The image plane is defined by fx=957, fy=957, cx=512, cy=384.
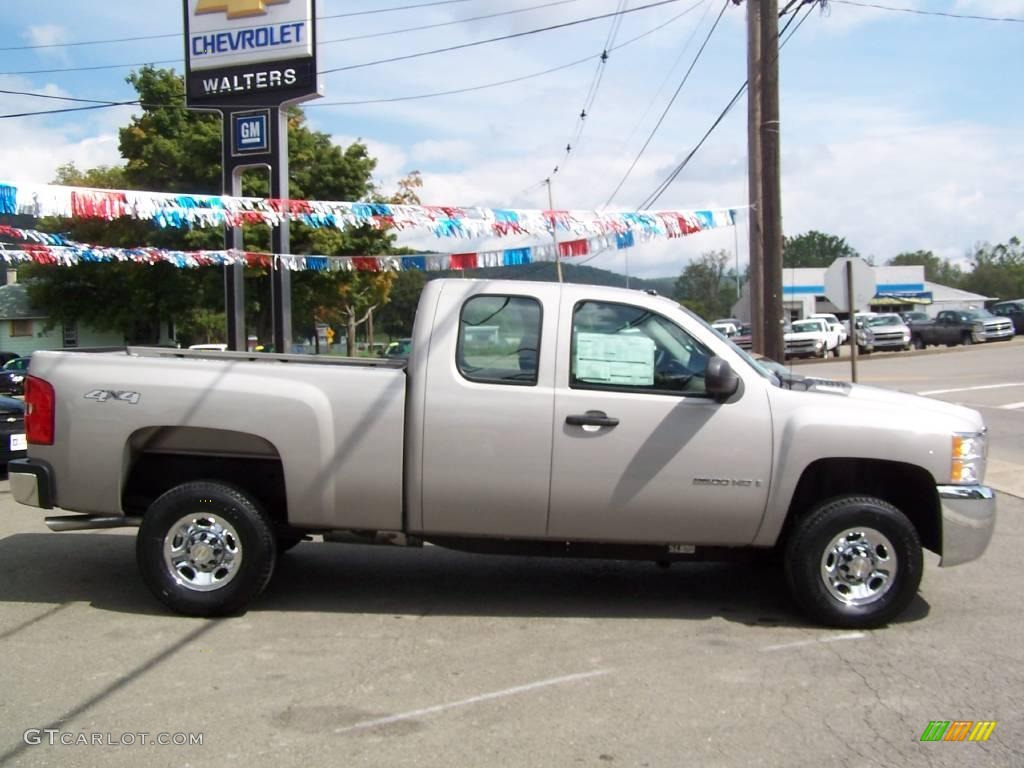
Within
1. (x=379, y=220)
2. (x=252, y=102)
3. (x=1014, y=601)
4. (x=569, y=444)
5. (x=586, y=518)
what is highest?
(x=252, y=102)

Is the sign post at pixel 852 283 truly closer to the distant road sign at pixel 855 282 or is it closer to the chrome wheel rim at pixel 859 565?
the distant road sign at pixel 855 282

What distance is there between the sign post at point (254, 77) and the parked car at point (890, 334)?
2907cm

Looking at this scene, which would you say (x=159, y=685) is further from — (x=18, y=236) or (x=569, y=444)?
(x=18, y=236)

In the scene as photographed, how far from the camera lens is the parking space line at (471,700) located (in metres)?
4.27

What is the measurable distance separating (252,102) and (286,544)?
39.7 feet

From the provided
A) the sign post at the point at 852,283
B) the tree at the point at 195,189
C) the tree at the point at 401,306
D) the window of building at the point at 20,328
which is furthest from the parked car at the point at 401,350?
the window of building at the point at 20,328

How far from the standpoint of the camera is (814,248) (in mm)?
149000

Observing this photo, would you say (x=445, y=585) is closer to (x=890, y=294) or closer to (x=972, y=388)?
(x=972, y=388)

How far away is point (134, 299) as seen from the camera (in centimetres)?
3341

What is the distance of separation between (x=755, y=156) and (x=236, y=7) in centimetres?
927

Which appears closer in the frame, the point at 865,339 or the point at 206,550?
the point at 206,550

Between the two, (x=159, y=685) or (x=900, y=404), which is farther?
(x=900, y=404)

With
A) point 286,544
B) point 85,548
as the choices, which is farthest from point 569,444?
point 85,548

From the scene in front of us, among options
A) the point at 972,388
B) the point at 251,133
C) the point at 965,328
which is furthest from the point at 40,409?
the point at 965,328
